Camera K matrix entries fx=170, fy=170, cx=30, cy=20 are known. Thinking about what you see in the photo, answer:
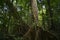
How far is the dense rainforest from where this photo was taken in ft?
15.1

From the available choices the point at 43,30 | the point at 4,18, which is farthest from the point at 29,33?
the point at 4,18

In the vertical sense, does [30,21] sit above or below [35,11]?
below

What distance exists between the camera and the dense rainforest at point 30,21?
4.60 m

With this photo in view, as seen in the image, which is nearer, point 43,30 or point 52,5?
point 43,30

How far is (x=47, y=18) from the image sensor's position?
511cm

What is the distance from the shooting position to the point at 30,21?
16.4 feet

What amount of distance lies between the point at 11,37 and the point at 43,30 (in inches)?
38.1

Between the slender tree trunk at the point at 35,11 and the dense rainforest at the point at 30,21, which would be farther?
the slender tree trunk at the point at 35,11

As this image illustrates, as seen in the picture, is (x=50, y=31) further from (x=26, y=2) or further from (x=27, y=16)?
(x=26, y=2)

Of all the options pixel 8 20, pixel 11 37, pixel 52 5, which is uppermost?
pixel 52 5

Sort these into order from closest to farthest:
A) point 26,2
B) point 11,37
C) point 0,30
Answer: point 11,37 < point 0,30 < point 26,2

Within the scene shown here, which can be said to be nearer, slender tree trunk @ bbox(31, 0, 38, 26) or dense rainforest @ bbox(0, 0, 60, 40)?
dense rainforest @ bbox(0, 0, 60, 40)

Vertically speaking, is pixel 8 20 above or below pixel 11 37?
above

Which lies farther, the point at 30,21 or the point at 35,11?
the point at 30,21
